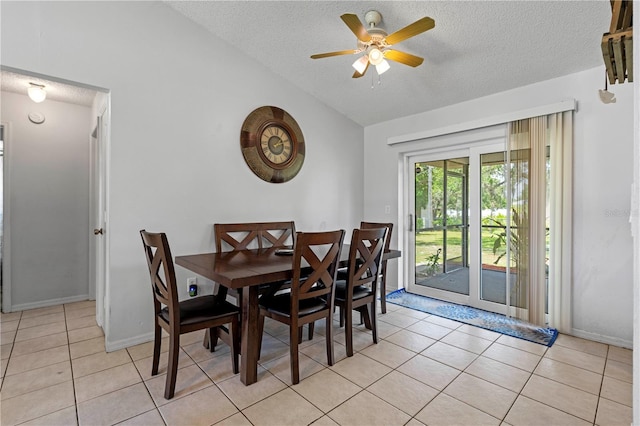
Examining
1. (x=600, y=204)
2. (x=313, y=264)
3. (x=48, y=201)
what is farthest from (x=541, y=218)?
(x=48, y=201)

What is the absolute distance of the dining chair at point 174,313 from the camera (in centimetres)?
186

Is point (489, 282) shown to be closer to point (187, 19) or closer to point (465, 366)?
point (465, 366)

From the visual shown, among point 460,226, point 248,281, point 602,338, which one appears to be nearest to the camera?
point 248,281

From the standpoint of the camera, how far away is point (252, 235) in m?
3.24

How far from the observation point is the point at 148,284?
2695 mm

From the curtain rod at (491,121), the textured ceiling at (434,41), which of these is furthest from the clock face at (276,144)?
the curtain rod at (491,121)

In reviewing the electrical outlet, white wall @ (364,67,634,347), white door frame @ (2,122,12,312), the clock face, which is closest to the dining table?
the electrical outlet

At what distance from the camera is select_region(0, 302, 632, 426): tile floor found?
1.73m

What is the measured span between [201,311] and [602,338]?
3.29 metres

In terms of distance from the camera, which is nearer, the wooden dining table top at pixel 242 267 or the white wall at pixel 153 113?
the wooden dining table top at pixel 242 267

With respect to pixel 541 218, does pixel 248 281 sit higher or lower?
lower

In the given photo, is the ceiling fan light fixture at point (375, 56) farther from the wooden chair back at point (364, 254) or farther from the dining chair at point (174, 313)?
the dining chair at point (174, 313)

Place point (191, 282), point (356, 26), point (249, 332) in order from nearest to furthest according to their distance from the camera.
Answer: point (249, 332)
point (356, 26)
point (191, 282)

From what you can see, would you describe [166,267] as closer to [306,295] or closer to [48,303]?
[306,295]
